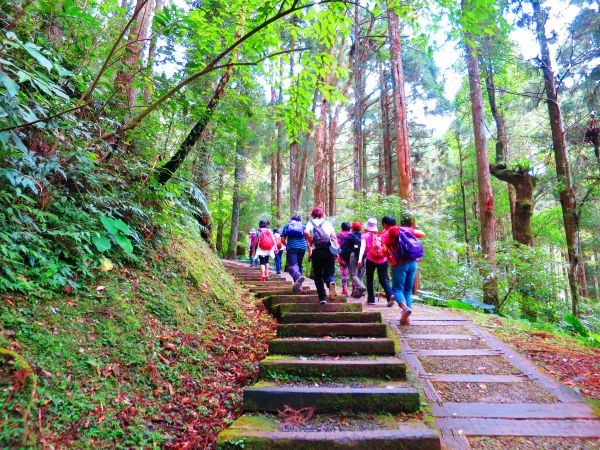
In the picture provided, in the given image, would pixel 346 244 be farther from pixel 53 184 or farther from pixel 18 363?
pixel 18 363

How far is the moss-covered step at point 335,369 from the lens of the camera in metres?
3.91

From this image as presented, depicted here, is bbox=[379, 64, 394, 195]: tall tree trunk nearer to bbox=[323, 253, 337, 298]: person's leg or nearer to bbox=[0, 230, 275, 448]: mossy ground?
bbox=[323, 253, 337, 298]: person's leg

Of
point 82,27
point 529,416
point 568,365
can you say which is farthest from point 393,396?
point 82,27

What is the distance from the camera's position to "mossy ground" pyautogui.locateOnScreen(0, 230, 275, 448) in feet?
8.12

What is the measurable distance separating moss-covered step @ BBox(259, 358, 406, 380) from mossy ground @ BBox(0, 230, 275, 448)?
0.48 meters

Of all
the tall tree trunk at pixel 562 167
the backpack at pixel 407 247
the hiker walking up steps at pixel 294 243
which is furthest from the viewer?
the tall tree trunk at pixel 562 167

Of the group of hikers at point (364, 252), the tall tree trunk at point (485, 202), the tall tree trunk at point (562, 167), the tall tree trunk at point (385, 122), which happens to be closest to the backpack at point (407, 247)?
the group of hikers at point (364, 252)

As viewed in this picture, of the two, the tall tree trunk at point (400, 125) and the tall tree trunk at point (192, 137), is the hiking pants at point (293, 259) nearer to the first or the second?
the tall tree trunk at point (192, 137)

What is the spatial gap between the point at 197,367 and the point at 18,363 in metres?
1.85

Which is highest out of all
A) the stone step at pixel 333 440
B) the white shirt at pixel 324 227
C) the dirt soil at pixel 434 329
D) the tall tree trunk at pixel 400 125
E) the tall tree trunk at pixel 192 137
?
the tall tree trunk at pixel 400 125

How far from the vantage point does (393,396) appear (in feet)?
11.1

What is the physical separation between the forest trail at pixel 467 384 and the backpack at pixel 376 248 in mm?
1247

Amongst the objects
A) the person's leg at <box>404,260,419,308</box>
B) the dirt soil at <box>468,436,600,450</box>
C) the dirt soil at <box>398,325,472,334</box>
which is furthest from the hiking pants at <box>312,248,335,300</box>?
the dirt soil at <box>468,436,600,450</box>

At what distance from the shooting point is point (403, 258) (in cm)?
573
